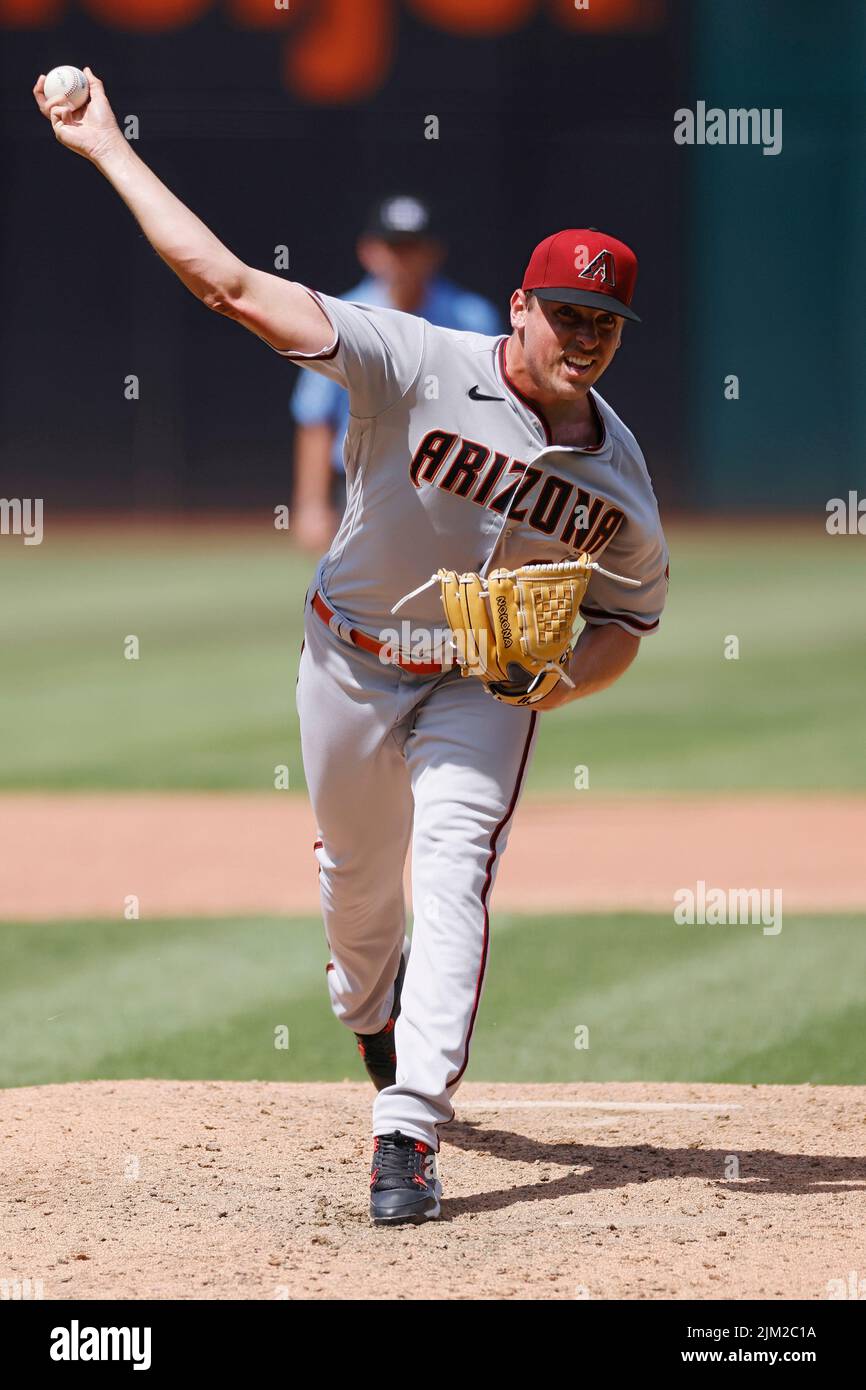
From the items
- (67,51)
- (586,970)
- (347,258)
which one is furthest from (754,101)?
(586,970)

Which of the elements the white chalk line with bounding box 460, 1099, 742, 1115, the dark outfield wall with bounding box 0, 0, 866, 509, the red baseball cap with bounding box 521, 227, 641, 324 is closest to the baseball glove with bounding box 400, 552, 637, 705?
the red baseball cap with bounding box 521, 227, 641, 324

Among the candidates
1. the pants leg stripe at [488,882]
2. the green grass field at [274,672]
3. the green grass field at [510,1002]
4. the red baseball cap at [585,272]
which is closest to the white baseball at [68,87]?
the red baseball cap at [585,272]

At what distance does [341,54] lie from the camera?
1995 cm

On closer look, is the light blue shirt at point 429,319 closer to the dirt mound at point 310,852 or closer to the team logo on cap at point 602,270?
the dirt mound at point 310,852

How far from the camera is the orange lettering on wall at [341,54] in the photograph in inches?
784

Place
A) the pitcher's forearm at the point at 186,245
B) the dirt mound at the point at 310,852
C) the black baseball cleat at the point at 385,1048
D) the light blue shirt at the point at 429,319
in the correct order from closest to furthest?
the pitcher's forearm at the point at 186,245 < the black baseball cleat at the point at 385,1048 < the dirt mound at the point at 310,852 < the light blue shirt at the point at 429,319

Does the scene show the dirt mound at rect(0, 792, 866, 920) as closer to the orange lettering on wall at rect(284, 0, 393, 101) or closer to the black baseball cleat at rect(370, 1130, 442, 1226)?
the black baseball cleat at rect(370, 1130, 442, 1226)

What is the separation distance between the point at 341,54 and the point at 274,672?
9.26 m

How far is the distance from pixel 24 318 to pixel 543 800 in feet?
42.4

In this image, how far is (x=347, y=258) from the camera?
20.5 metres

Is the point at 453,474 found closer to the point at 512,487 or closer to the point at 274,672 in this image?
the point at 512,487

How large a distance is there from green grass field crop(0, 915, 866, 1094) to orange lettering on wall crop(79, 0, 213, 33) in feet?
51.5

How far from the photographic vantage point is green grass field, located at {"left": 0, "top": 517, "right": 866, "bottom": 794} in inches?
415

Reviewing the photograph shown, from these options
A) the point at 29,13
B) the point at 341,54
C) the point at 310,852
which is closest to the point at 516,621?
the point at 310,852
